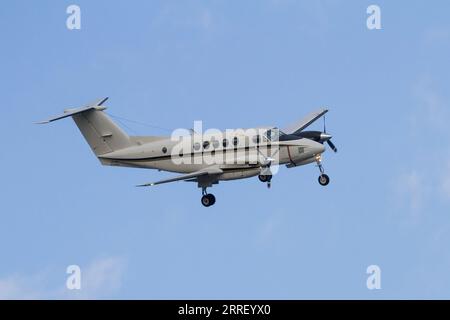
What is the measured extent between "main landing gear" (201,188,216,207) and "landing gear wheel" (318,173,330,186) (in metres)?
6.06

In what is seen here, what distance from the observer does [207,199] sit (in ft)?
190

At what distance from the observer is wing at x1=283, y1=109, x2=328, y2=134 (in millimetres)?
64125

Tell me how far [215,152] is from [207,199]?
2665mm

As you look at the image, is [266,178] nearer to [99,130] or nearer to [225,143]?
[225,143]

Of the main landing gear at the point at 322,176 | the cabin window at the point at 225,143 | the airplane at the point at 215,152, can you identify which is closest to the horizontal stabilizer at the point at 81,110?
the airplane at the point at 215,152

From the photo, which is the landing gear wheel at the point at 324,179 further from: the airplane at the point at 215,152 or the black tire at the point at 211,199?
the black tire at the point at 211,199

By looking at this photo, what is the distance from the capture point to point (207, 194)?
2288 inches

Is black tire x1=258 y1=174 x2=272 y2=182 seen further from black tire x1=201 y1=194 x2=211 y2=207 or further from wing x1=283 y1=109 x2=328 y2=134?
wing x1=283 y1=109 x2=328 y2=134

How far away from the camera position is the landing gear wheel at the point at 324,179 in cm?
5706

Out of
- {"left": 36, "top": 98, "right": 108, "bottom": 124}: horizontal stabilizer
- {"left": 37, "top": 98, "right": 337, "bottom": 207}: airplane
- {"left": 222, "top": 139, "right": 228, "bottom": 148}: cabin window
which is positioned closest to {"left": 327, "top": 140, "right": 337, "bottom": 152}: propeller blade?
{"left": 37, "top": 98, "right": 337, "bottom": 207}: airplane
